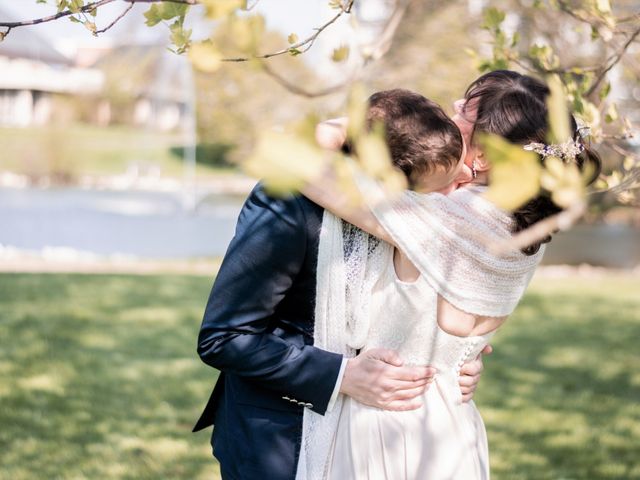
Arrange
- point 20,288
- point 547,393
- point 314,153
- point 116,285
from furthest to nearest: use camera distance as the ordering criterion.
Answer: point 116,285 → point 20,288 → point 547,393 → point 314,153

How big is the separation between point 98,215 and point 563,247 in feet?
35.6

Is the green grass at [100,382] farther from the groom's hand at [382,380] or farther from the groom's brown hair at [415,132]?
the groom's brown hair at [415,132]

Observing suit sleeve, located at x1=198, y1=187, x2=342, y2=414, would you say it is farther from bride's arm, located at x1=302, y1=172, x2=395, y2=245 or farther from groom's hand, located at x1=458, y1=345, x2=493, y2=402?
groom's hand, located at x1=458, y1=345, x2=493, y2=402

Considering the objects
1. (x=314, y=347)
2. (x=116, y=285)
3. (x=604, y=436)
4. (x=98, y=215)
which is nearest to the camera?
(x=314, y=347)

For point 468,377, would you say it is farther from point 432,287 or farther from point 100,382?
point 100,382

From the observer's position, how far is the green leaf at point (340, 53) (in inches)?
87.8

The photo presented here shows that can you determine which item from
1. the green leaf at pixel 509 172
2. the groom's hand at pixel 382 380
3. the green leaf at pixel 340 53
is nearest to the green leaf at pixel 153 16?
the green leaf at pixel 340 53

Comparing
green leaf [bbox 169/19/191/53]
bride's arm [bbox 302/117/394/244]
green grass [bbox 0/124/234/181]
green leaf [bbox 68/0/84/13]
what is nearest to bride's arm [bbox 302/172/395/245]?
bride's arm [bbox 302/117/394/244]

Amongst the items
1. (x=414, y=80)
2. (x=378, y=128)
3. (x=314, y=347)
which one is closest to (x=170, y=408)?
(x=314, y=347)

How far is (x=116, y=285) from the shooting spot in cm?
894

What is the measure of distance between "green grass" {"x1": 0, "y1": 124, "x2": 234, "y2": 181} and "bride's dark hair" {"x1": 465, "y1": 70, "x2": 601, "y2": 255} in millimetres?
33629

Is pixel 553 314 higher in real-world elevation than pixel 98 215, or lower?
higher

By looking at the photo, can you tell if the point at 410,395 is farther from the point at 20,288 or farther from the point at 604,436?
the point at 20,288

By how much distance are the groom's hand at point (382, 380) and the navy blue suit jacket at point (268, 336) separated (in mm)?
47
